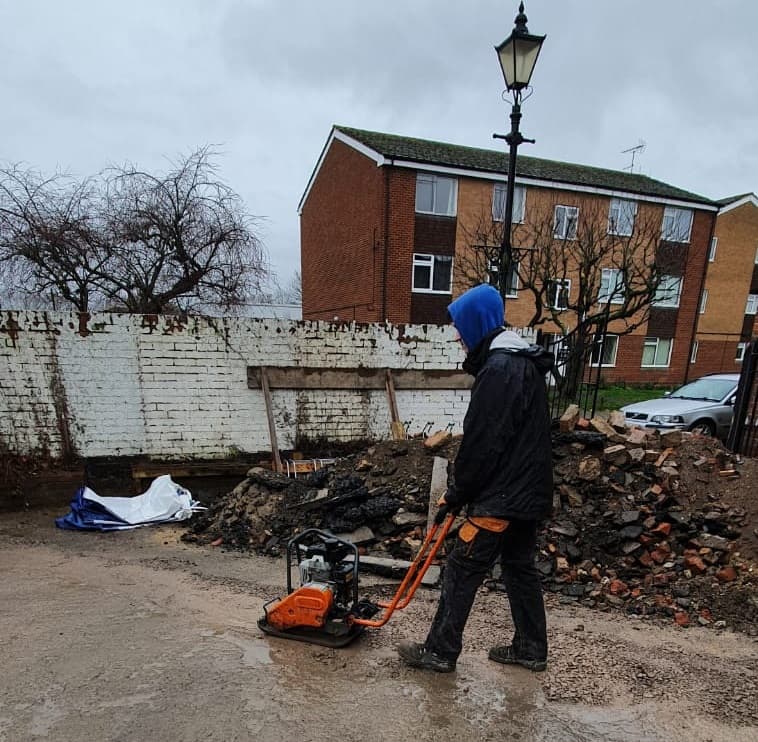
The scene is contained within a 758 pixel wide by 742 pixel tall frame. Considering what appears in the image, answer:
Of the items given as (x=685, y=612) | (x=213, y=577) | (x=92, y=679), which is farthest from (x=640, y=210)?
(x=92, y=679)

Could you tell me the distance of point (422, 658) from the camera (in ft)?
7.91

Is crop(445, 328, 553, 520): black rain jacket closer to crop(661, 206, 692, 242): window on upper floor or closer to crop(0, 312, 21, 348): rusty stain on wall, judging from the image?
crop(0, 312, 21, 348): rusty stain on wall

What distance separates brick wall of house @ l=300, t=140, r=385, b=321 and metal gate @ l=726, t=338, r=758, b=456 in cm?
1136

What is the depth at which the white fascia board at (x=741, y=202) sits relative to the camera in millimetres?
18859

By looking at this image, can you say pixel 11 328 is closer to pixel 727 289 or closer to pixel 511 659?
pixel 511 659

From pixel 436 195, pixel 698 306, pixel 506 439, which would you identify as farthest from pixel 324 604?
pixel 698 306

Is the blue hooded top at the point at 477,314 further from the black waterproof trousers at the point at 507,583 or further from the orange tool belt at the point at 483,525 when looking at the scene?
the black waterproof trousers at the point at 507,583

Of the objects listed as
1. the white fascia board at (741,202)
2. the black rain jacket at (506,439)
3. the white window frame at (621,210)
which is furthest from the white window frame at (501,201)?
the black rain jacket at (506,439)

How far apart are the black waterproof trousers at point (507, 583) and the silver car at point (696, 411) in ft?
20.3

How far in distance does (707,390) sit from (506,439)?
851 centimetres

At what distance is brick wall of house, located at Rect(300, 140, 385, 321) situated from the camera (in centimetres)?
1542

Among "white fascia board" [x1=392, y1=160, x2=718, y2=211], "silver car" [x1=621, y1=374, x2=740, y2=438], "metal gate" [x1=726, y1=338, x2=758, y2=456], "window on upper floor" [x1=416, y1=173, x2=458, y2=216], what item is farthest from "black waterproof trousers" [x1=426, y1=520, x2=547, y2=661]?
"window on upper floor" [x1=416, y1=173, x2=458, y2=216]

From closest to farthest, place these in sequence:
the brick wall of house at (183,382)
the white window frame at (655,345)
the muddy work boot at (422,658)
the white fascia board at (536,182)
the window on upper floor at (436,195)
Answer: the muddy work boot at (422,658), the brick wall of house at (183,382), the white fascia board at (536,182), the window on upper floor at (436,195), the white window frame at (655,345)

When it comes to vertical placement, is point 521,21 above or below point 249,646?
above
